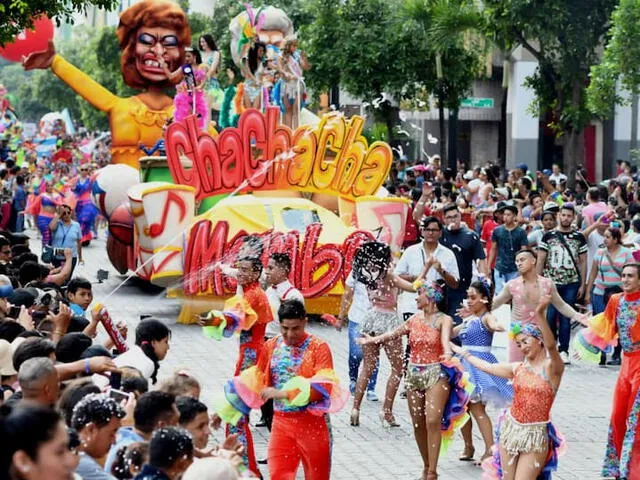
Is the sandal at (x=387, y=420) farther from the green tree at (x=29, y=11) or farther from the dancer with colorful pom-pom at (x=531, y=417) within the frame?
the green tree at (x=29, y=11)

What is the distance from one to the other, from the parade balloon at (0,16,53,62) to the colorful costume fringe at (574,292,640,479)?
15.4 meters

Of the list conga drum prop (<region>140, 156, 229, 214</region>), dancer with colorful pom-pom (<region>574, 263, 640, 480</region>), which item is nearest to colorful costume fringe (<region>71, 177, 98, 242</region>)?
conga drum prop (<region>140, 156, 229, 214</region>)

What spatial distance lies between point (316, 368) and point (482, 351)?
2.45 m

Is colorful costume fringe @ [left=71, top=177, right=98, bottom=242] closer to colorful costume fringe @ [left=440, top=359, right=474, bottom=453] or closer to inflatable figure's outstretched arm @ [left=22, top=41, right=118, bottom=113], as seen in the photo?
inflatable figure's outstretched arm @ [left=22, top=41, right=118, bottom=113]

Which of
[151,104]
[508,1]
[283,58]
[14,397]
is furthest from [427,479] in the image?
[508,1]

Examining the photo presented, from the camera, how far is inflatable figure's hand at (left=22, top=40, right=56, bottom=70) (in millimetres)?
25219

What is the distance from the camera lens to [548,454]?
8.41 m

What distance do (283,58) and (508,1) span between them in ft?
23.3

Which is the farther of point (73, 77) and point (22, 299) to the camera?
point (73, 77)

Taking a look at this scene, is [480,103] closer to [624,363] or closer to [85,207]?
[85,207]

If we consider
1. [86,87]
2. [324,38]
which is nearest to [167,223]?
[86,87]

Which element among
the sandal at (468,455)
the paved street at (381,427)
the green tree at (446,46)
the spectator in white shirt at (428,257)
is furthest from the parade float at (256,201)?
the green tree at (446,46)

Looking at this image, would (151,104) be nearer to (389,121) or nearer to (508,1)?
(508,1)

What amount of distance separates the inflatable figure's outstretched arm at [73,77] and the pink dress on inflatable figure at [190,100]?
236 cm
